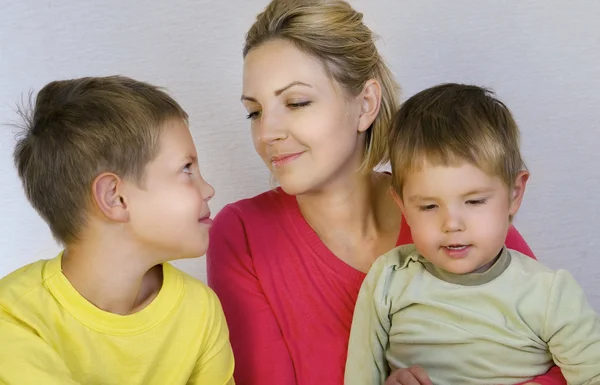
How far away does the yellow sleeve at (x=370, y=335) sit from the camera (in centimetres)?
175

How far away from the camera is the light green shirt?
1.63 metres

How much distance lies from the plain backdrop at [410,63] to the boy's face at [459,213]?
933 mm

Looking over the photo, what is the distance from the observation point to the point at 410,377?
1.65m

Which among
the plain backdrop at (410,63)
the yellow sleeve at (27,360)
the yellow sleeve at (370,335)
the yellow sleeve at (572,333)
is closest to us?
the yellow sleeve at (27,360)

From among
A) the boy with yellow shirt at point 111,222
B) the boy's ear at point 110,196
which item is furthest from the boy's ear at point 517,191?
the boy's ear at point 110,196

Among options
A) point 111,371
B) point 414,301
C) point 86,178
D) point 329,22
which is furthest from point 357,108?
point 111,371

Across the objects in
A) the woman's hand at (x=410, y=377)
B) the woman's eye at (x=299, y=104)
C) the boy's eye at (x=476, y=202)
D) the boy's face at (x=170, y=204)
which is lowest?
the woman's hand at (x=410, y=377)

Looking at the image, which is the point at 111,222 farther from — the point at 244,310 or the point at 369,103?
the point at 369,103

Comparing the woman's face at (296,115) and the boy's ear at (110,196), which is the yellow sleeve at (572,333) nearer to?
the woman's face at (296,115)

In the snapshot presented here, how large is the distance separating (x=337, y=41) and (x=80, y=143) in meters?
0.60

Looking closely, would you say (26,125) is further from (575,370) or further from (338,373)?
(575,370)

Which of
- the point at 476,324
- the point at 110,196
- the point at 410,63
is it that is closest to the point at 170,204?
the point at 110,196

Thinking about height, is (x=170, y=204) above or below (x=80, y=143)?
below

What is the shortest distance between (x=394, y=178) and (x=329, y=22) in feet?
1.36
